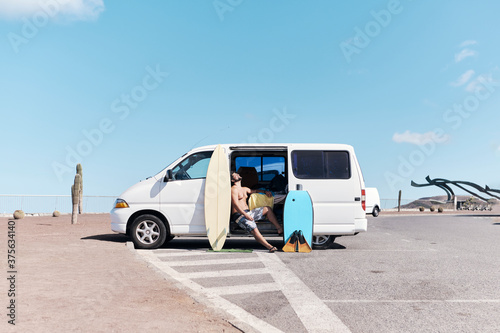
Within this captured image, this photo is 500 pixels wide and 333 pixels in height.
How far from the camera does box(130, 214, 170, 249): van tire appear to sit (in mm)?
10328

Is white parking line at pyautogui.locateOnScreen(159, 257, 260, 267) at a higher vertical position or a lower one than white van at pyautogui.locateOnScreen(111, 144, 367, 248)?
lower

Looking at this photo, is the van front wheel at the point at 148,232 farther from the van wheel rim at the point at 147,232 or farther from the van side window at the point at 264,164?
the van side window at the point at 264,164

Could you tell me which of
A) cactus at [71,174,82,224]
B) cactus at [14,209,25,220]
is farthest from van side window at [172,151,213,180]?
cactus at [14,209,25,220]

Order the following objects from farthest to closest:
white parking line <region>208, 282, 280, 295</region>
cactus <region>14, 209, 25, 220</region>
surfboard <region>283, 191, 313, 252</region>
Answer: cactus <region>14, 209, 25, 220</region>
surfboard <region>283, 191, 313, 252</region>
white parking line <region>208, 282, 280, 295</region>

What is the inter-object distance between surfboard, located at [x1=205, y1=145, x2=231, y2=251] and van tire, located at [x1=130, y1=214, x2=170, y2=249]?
44.7 inches

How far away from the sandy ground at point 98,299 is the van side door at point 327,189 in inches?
153

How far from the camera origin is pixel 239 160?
1137cm

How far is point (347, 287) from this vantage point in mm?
6258

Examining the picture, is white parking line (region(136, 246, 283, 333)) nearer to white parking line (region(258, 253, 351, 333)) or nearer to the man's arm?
white parking line (region(258, 253, 351, 333))

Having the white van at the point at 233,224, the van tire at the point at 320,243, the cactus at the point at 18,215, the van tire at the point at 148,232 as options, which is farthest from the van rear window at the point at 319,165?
the cactus at the point at 18,215

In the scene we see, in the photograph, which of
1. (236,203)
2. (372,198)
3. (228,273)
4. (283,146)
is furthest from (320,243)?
(372,198)

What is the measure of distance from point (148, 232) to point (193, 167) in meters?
1.76

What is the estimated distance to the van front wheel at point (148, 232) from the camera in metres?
10.3

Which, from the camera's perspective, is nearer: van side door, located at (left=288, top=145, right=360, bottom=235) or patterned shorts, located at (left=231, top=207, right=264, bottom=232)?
patterned shorts, located at (left=231, top=207, right=264, bottom=232)
